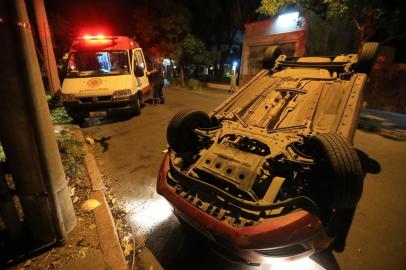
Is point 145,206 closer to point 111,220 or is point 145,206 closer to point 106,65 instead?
point 111,220

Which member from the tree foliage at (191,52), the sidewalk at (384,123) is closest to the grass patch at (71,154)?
the sidewalk at (384,123)

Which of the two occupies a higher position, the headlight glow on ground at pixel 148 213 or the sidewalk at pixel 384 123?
the sidewalk at pixel 384 123

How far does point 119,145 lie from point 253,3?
1598 centimetres

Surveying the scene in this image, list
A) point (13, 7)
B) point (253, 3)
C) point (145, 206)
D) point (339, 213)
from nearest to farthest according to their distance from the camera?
point (13, 7) → point (339, 213) → point (145, 206) → point (253, 3)

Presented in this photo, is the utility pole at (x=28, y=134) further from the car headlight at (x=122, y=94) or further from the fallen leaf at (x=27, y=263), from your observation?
the car headlight at (x=122, y=94)

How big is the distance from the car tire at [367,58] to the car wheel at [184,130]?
2831 mm

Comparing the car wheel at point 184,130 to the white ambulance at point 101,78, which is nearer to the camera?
the car wheel at point 184,130

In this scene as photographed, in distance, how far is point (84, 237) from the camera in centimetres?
282

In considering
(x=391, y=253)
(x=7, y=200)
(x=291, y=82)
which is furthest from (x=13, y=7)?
(x=391, y=253)

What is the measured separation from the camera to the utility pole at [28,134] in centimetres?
209

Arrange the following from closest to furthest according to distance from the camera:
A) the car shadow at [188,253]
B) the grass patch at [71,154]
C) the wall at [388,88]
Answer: the car shadow at [188,253]
the grass patch at [71,154]
the wall at [388,88]

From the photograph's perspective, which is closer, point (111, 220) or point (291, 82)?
point (111, 220)

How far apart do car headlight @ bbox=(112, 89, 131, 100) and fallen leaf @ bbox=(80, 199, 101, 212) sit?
4.17 meters

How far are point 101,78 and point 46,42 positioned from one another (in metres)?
3.59
